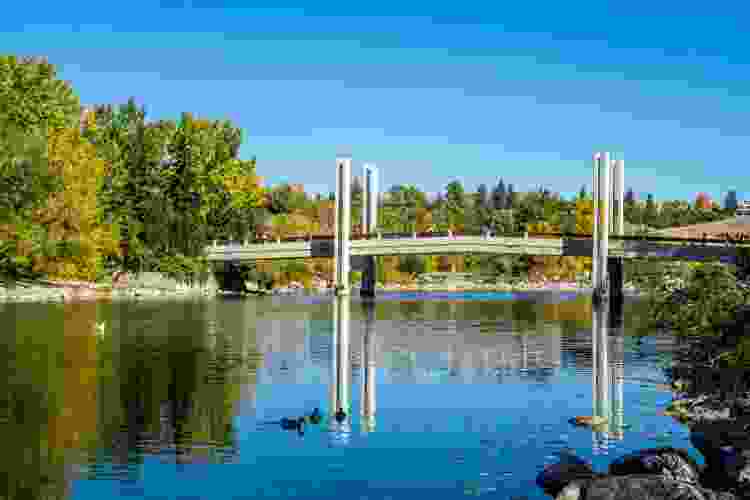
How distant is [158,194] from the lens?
9825cm

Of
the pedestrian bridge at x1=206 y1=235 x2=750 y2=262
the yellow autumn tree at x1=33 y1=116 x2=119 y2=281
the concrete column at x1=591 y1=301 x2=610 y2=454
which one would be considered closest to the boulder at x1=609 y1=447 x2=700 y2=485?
the concrete column at x1=591 y1=301 x2=610 y2=454

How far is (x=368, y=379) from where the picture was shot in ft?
122

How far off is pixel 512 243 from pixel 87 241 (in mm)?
34442

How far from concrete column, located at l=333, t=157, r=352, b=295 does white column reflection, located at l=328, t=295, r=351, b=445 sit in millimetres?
24486

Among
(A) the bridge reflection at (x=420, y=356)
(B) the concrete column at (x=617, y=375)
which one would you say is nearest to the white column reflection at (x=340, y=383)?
(A) the bridge reflection at (x=420, y=356)

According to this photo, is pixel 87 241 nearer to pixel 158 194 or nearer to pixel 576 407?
pixel 158 194

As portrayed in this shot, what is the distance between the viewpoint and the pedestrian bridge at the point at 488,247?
3359 inches

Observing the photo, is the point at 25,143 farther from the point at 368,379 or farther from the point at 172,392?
the point at 172,392

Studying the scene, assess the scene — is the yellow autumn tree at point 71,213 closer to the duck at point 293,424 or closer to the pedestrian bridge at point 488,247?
the pedestrian bridge at point 488,247

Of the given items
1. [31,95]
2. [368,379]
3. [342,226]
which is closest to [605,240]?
[342,226]

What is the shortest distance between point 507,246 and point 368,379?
170 feet

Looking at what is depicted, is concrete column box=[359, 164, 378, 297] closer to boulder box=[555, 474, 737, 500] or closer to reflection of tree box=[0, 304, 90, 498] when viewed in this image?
reflection of tree box=[0, 304, 90, 498]

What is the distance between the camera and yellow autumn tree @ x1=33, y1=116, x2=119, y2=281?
7619cm

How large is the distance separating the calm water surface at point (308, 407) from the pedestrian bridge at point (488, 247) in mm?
29092
